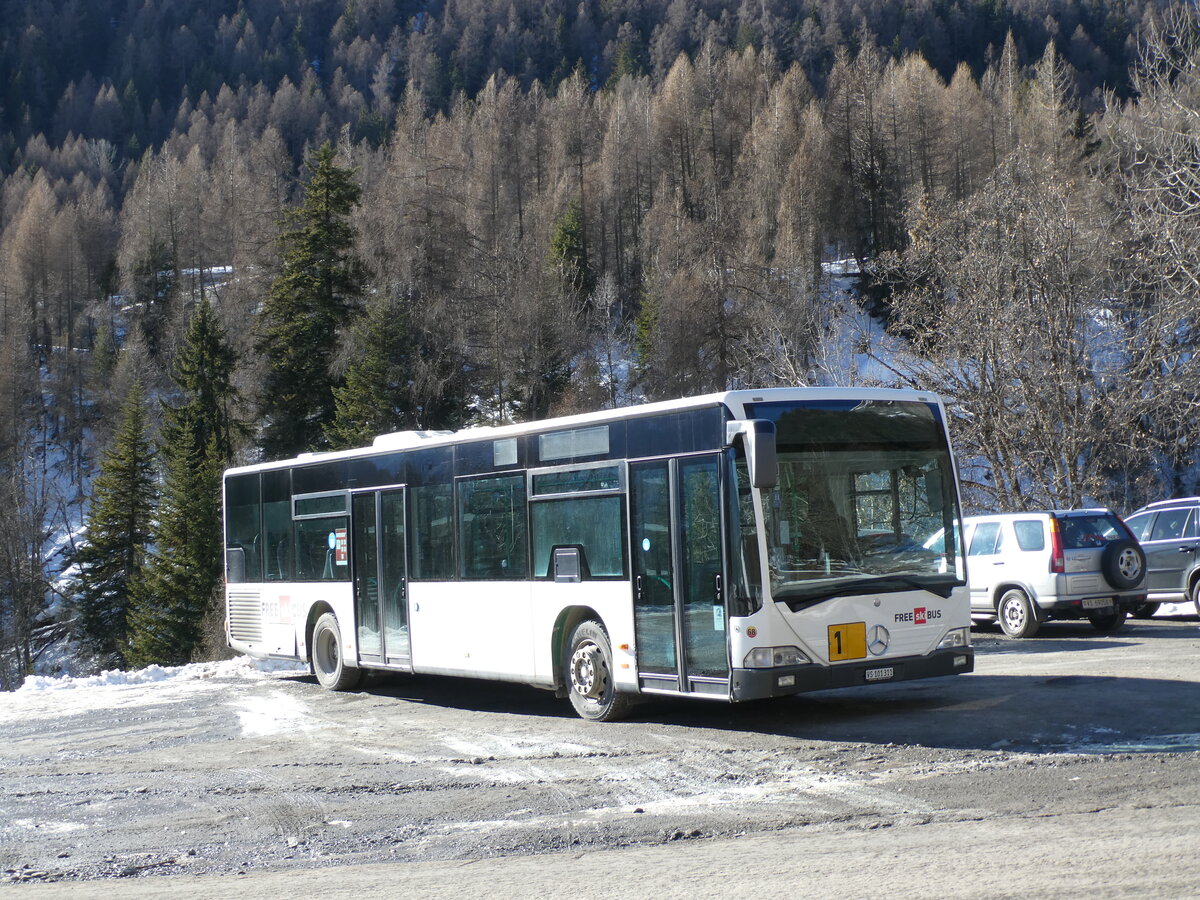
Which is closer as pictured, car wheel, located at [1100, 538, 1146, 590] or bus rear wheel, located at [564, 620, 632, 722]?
bus rear wheel, located at [564, 620, 632, 722]

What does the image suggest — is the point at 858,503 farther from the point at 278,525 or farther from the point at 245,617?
the point at 245,617

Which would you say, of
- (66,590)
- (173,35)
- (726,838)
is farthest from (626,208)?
(173,35)

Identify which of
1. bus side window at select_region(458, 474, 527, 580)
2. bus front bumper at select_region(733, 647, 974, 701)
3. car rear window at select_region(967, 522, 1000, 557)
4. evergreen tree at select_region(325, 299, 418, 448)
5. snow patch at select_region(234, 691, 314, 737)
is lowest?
snow patch at select_region(234, 691, 314, 737)

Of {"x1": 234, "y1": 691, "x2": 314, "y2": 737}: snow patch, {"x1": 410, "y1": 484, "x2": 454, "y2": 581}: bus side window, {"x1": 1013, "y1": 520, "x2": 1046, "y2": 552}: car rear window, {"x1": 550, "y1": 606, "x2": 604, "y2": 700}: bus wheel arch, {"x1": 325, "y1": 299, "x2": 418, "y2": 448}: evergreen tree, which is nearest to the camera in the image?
{"x1": 550, "y1": 606, "x2": 604, "y2": 700}: bus wheel arch

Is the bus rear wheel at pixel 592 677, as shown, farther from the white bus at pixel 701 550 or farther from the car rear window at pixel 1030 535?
the car rear window at pixel 1030 535

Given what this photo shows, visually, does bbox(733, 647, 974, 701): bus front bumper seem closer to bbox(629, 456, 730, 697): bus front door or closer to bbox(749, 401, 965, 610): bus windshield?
bbox(629, 456, 730, 697): bus front door

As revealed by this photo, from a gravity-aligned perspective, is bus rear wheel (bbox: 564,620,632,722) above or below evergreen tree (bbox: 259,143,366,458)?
below

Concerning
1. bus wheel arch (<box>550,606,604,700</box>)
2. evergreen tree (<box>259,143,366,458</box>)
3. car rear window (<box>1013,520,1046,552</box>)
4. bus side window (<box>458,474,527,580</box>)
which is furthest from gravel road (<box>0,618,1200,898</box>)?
evergreen tree (<box>259,143,366,458</box>)

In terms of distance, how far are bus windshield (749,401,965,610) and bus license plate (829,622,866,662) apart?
0.29 m

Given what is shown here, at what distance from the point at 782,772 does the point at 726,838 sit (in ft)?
6.25

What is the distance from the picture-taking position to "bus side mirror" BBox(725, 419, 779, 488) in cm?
933

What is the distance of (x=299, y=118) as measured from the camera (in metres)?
138

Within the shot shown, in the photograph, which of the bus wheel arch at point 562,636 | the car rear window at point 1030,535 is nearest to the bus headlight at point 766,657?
the bus wheel arch at point 562,636

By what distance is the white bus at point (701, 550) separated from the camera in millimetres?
9805
